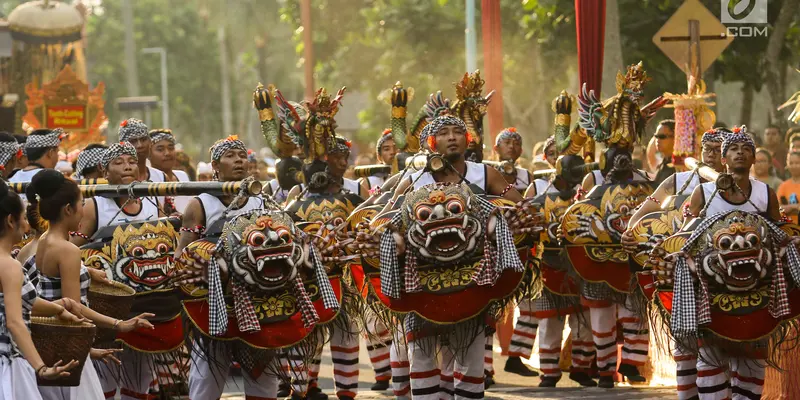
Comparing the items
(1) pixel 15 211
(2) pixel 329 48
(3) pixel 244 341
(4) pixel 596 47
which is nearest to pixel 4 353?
(1) pixel 15 211

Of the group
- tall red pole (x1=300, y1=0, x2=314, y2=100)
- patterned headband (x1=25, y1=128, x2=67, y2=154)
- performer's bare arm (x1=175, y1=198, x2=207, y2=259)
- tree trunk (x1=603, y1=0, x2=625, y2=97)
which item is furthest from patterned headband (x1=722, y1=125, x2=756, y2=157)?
tall red pole (x1=300, y1=0, x2=314, y2=100)

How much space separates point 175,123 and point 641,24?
5826 cm

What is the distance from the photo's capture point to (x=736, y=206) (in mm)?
9844

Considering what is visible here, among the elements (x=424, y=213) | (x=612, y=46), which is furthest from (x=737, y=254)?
(x=612, y=46)

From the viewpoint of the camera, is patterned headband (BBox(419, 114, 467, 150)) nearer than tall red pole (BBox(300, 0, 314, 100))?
Yes

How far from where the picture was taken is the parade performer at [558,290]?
13.2 m

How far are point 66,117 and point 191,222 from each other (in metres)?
16.5

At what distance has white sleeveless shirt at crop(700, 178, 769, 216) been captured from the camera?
9828mm

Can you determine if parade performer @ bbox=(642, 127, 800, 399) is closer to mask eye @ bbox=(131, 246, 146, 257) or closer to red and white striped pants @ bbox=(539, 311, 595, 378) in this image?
mask eye @ bbox=(131, 246, 146, 257)

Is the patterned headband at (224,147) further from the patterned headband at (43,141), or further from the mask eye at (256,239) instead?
the patterned headband at (43,141)

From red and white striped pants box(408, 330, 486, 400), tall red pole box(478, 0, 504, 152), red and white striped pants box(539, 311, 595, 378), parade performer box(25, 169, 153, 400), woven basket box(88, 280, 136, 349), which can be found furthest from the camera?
tall red pole box(478, 0, 504, 152)

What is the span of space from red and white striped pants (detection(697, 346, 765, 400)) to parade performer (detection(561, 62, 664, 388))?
2115 millimetres

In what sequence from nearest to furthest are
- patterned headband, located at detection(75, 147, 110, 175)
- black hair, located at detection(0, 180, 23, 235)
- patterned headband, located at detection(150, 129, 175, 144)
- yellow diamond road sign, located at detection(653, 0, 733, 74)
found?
black hair, located at detection(0, 180, 23, 235) → patterned headband, located at detection(75, 147, 110, 175) → patterned headband, located at detection(150, 129, 175, 144) → yellow diamond road sign, located at detection(653, 0, 733, 74)

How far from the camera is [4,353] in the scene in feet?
24.3
